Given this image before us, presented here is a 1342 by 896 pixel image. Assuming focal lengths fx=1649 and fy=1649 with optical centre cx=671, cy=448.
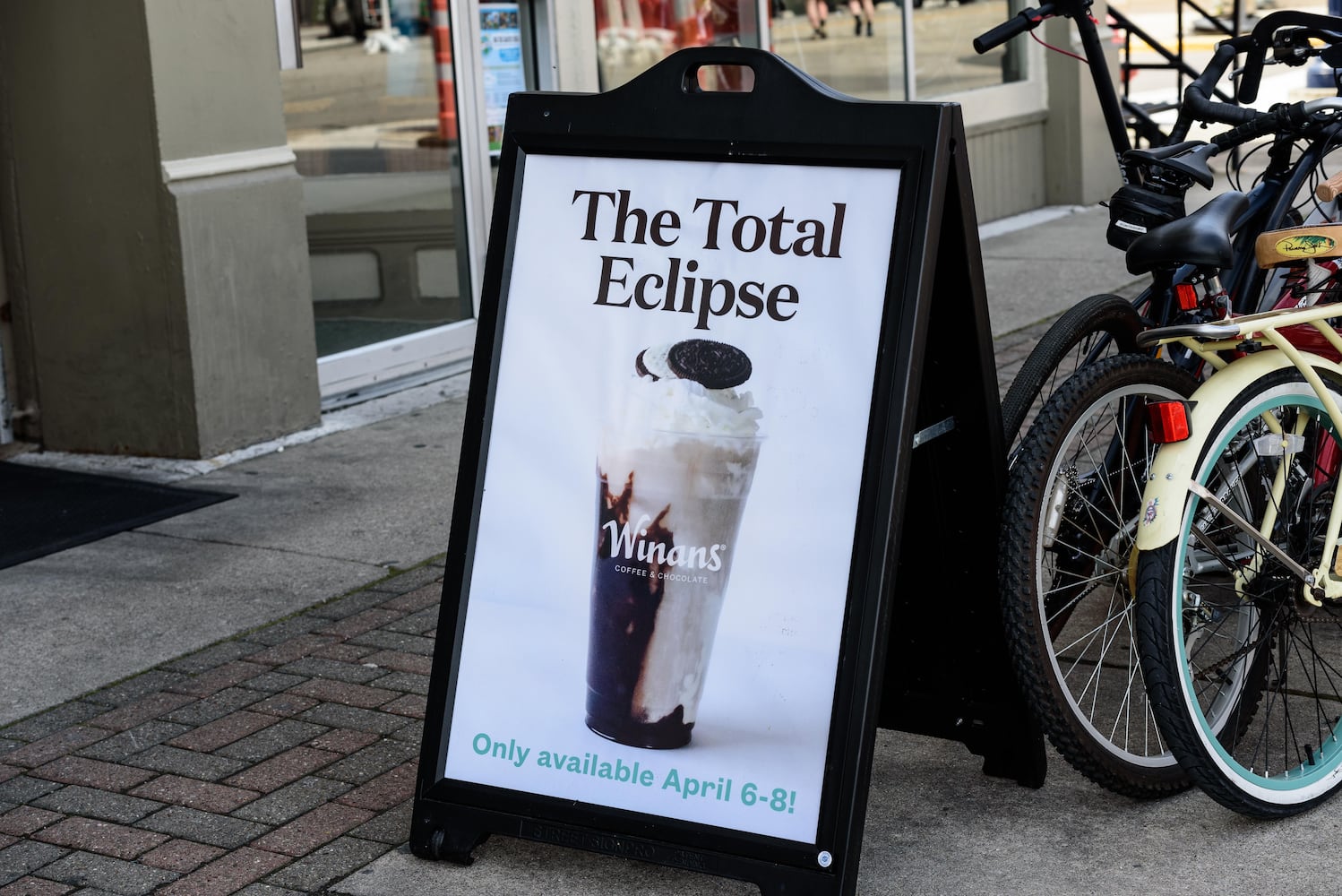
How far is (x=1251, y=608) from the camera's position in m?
3.51

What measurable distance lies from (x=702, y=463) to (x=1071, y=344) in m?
0.98

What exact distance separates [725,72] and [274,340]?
3.81 metres

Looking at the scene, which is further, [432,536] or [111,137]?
[111,137]

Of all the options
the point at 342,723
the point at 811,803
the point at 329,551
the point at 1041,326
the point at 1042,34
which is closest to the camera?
the point at 811,803

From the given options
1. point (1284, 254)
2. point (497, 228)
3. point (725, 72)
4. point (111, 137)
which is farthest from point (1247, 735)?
point (725, 72)

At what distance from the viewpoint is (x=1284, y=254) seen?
354 cm

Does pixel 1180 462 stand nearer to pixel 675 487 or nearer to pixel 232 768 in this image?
pixel 675 487

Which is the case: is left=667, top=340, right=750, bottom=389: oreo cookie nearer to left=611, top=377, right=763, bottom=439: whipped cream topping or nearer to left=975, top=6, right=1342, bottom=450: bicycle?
left=611, top=377, right=763, bottom=439: whipped cream topping

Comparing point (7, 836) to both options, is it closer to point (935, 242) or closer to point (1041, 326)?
point (935, 242)

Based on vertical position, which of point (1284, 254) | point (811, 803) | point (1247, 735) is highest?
point (1284, 254)

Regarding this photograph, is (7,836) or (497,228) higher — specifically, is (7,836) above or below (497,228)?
below

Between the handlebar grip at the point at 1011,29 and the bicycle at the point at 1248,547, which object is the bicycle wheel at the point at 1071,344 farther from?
the handlebar grip at the point at 1011,29

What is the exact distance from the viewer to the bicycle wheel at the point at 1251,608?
3.08 metres

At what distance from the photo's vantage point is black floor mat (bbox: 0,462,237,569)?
5.36m
